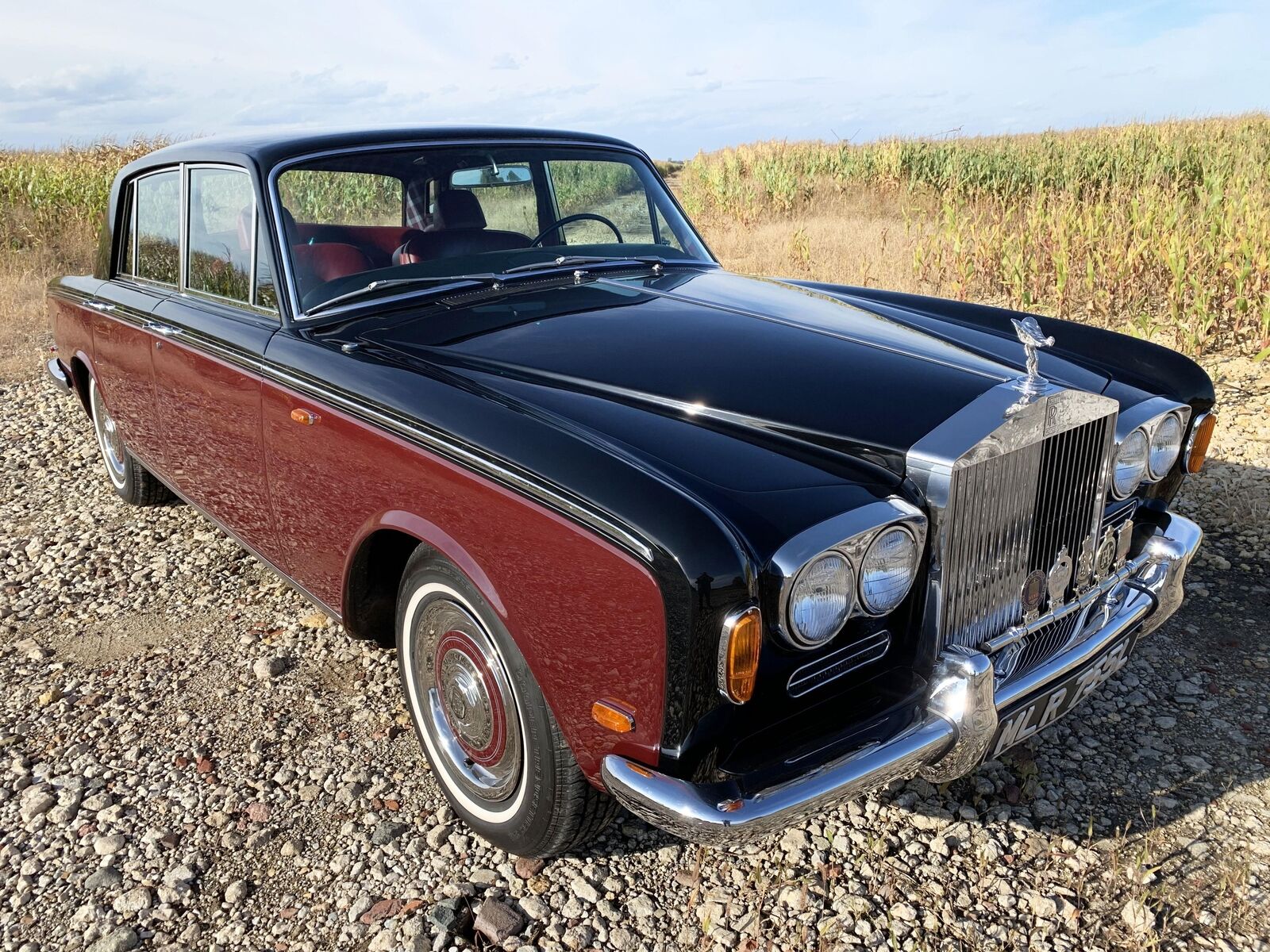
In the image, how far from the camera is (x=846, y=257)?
10219 mm

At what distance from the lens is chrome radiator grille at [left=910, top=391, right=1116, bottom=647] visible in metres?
2.07

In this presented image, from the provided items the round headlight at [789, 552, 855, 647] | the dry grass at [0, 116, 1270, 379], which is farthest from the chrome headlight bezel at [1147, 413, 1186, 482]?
the dry grass at [0, 116, 1270, 379]

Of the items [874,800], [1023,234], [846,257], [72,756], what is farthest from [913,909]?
[846,257]

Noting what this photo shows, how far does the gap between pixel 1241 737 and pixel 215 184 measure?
382 centimetres

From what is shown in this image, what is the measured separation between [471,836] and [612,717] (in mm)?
868

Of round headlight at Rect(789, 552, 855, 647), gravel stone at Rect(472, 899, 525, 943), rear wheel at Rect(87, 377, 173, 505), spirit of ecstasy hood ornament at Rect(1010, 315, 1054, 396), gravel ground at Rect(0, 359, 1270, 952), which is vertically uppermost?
spirit of ecstasy hood ornament at Rect(1010, 315, 1054, 396)

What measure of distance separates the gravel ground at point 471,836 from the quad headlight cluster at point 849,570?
0.80 meters

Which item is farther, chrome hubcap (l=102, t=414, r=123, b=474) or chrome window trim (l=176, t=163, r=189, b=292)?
chrome hubcap (l=102, t=414, r=123, b=474)

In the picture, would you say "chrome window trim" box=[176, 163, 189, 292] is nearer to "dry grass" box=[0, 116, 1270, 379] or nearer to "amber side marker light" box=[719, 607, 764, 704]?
"amber side marker light" box=[719, 607, 764, 704]

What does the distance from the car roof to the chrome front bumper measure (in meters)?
2.27

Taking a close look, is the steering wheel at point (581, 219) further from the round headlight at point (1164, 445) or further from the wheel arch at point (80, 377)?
the wheel arch at point (80, 377)

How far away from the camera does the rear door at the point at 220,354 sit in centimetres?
307

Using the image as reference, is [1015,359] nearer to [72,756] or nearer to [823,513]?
[823,513]

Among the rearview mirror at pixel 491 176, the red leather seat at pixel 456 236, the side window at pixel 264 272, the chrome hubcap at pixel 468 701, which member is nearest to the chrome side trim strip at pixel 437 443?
the side window at pixel 264 272
